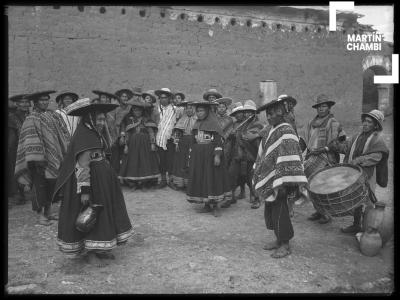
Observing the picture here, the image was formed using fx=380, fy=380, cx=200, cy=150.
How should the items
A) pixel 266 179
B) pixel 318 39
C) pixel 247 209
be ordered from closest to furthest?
pixel 266 179 < pixel 247 209 < pixel 318 39

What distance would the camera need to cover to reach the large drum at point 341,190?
15.5ft

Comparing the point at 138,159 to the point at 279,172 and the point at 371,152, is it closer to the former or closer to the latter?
the point at 279,172

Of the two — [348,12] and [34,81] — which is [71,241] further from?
[348,12]

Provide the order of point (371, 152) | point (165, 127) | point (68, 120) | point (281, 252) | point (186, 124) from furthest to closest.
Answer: point (165, 127) → point (186, 124) → point (68, 120) → point (371, 152) → point (281, 252)

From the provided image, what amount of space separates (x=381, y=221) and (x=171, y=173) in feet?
15.0

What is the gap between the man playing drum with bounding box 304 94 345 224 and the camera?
5676 millimetres

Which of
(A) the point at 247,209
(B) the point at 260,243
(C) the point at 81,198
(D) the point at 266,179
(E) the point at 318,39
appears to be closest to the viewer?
(C) the point at 81,198

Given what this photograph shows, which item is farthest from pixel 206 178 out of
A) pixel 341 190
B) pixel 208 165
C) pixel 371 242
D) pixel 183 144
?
pixel 371 242

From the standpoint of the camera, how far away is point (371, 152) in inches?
197

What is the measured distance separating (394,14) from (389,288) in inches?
117

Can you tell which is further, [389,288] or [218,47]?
[218,47]

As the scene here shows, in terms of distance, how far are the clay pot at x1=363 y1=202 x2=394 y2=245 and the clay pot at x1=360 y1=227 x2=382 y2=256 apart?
0.22 ft

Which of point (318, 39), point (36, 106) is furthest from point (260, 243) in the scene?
point (318, 39)

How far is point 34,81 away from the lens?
32.0 feet
